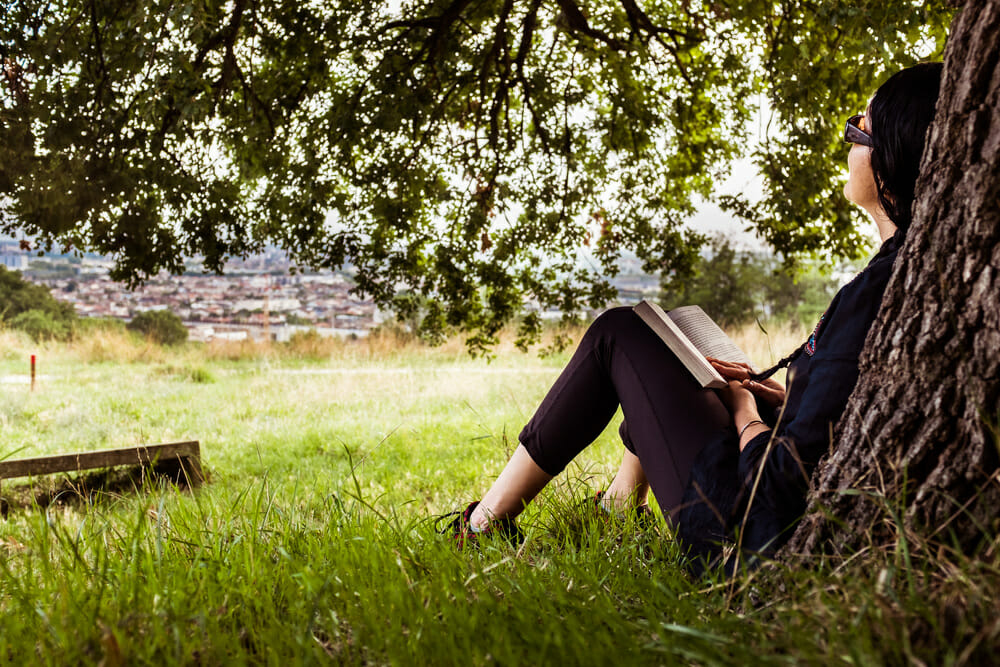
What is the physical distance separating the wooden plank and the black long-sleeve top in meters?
3.45

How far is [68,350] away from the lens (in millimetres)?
12227

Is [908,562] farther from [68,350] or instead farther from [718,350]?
[68,350]

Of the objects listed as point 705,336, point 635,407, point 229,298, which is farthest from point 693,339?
point 229,298

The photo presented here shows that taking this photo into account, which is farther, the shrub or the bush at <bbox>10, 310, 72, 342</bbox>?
the shrub

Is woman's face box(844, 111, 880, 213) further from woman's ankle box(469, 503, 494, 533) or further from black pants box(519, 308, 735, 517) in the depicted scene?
woman's ankle box(469, 503, 494, 533)

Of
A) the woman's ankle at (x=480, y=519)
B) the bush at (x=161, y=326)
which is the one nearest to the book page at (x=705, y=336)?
the woman's ankle at (x=480, y=519)

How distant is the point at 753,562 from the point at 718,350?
26.4 inches

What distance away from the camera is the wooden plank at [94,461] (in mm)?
4395

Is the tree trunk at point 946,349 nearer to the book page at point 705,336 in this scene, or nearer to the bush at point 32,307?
the book page at point 705,336

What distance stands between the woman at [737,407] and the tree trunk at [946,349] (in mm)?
140

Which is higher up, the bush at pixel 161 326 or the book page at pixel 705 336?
the book page at pixel 705 336

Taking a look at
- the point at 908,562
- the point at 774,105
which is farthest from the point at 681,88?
the point at 908,562

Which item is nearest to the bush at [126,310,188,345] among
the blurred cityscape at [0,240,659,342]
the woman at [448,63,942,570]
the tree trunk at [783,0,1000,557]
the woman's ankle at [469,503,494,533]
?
the blurred cityscape at [0,240,659,342]

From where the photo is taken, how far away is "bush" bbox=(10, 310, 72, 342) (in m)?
13.1
